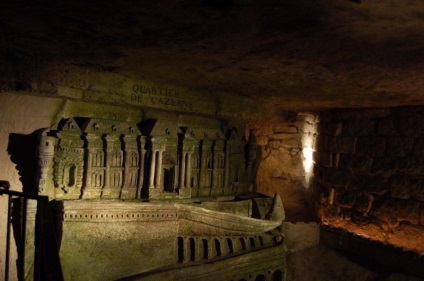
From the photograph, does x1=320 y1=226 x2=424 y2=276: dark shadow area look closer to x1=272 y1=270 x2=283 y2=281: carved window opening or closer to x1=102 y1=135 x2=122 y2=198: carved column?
x1=272 y1=270 x2=283 y2=281: carved window opening

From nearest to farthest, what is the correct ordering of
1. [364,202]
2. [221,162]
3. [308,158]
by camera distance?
[221,162] < [364,202] < [308,158]

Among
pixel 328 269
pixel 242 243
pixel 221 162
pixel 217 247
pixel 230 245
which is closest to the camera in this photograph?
pixel 217 247

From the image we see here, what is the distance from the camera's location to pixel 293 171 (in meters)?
7.34

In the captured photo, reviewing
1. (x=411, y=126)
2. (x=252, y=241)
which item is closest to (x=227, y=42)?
(x=252, y=241)

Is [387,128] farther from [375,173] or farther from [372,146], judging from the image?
[375,173]

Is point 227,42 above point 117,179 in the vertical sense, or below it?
above

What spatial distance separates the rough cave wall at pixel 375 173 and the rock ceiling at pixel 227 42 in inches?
51.0

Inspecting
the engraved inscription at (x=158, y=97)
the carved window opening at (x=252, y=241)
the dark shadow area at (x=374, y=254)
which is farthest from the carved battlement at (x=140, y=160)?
the dark shadow area at (x=374, y=254)

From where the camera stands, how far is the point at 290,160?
734 cm

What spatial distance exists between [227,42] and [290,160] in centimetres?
519

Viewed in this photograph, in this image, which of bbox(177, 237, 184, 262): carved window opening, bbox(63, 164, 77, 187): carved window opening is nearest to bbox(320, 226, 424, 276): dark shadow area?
bbox(177, 237, 184, 262): carved window opening

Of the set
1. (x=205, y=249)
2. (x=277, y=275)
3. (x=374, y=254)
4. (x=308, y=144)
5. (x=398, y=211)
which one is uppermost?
(x=308, y=144)

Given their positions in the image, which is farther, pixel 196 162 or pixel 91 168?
pixel 196 162

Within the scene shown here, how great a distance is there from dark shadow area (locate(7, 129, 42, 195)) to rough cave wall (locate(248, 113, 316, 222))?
178 inches
